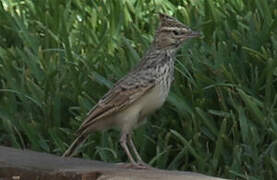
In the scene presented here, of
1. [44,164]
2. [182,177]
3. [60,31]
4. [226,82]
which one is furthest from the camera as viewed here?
[60,31]

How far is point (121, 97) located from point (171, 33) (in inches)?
23.2

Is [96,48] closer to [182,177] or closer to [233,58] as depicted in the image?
[233,58]

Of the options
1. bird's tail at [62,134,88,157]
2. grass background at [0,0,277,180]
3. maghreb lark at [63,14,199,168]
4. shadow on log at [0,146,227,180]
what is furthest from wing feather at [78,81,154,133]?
grass background at [0,0,277,180]

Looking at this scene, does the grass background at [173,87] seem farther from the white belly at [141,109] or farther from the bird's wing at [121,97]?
the bird's wing at [121,97]

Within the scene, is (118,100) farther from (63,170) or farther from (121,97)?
(63,170)

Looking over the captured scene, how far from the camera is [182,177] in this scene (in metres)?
5.14

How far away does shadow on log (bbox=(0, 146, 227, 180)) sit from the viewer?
5.27 meters

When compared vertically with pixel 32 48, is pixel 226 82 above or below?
below

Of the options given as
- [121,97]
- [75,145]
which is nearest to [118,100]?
[121,97]

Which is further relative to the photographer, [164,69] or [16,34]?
[16,34]

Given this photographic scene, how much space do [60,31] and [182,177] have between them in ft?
11.1

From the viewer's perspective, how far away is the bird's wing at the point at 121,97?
19.4 ft

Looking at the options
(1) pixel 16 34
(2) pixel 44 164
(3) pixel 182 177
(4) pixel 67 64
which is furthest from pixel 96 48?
(3) pixel 182 177

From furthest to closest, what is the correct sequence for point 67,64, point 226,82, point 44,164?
1. point 67,64
2. point 226,82
3. point 44,164
